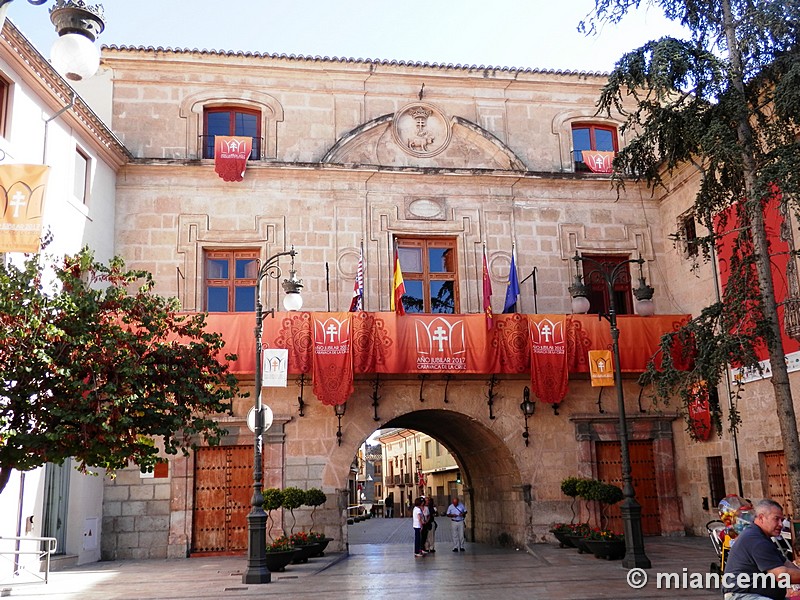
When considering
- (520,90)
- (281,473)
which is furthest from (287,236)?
(520,90)

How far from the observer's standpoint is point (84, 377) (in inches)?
347

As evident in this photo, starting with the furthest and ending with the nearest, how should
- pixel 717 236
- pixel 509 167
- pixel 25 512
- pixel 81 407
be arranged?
1. pixel 509 167
2. pixel 25 512
3. pixel 717 236
4. pixel 81 407

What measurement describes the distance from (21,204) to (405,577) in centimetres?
833

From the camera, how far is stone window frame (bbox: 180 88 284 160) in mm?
18625

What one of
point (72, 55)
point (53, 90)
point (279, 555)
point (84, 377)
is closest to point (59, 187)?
point (53, 90)

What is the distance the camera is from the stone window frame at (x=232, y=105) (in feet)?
61.1

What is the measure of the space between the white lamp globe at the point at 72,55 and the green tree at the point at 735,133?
8386 millimetres

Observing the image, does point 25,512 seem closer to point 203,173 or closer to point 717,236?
point 203,173

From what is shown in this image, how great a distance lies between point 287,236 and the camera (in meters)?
18.2

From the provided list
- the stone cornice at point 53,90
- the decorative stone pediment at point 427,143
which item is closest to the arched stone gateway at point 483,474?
the decorative stone pediment at point 427,143

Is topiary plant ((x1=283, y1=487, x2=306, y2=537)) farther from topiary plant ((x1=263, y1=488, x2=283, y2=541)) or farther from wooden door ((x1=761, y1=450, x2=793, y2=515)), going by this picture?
wooden door ((x1=761, y1=450, x2=793, y2=515))

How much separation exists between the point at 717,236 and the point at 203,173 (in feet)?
37.5

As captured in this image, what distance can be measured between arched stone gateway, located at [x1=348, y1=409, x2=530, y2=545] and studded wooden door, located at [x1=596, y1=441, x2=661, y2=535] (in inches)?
79.2

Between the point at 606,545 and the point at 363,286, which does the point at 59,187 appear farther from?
the point at 606,545
